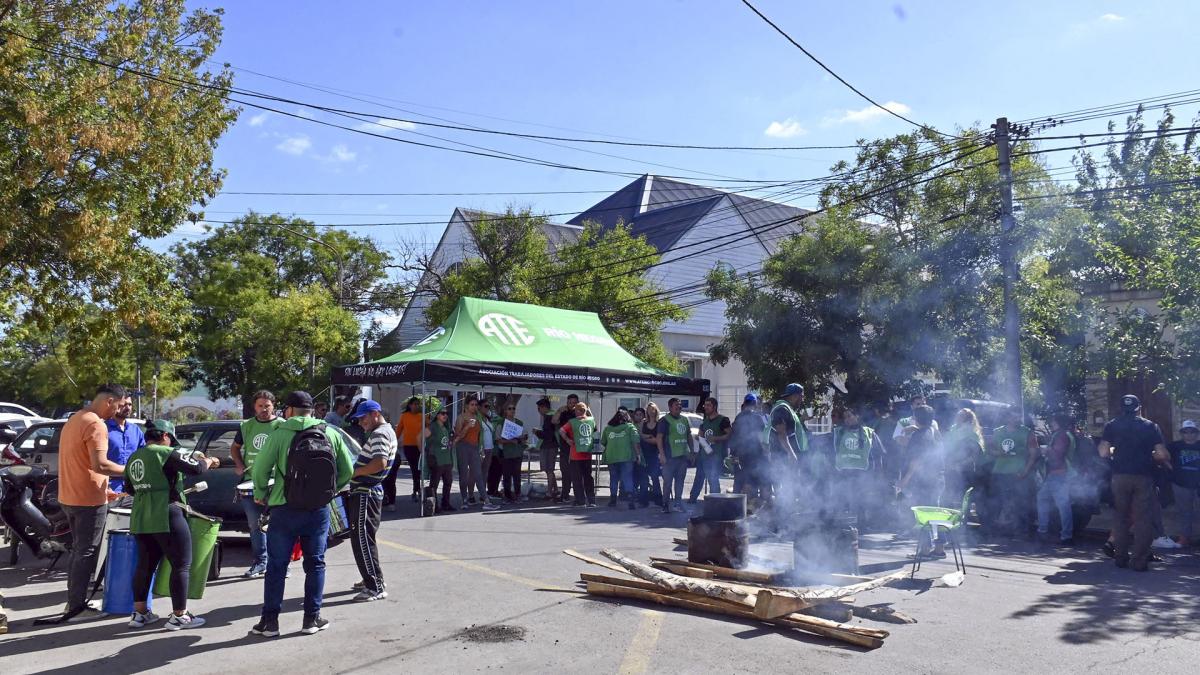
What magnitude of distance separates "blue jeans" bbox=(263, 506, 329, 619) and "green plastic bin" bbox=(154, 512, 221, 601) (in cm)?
92

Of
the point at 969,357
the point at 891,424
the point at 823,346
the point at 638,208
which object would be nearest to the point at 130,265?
the point at 891,424

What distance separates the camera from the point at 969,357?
17594 millimetres

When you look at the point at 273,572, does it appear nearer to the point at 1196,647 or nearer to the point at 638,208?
the point at 1196,647

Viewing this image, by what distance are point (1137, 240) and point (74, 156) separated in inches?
629

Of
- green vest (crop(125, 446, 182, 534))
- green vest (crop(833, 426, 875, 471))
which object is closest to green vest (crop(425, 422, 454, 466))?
green vest (crop(833, 426, 875, 471))

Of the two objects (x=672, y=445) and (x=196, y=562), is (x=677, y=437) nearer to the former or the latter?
(x=672, y=445)

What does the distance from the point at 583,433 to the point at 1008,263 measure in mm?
7698

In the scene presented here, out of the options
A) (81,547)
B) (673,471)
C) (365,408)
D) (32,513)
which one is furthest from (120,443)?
(673,471)

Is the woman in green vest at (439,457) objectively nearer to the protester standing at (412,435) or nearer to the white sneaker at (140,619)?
the protester standing at (412,435)

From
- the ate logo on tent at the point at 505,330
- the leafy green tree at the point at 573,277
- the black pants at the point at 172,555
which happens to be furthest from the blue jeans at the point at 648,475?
the leafy green tree at the point at 573,277

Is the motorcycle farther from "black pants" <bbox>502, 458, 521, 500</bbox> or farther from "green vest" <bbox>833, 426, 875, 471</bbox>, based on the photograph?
"green vest" <bbox>833, 426, 875, 471</bbox>

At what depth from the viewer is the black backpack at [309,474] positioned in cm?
593

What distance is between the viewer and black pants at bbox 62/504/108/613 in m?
6.53

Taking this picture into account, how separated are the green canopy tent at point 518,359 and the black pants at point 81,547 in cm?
687
